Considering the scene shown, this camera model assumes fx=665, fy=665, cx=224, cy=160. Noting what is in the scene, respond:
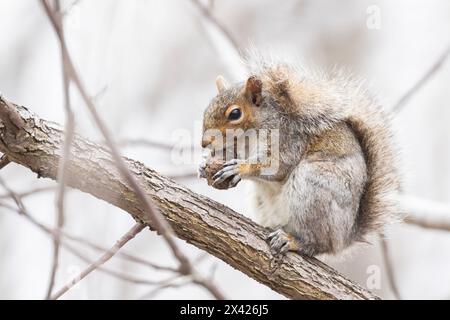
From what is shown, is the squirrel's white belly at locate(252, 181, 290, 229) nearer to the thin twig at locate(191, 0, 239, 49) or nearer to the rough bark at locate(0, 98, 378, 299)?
the rough bark at locate(0, 98, 378, 299)

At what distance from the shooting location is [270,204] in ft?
9.26

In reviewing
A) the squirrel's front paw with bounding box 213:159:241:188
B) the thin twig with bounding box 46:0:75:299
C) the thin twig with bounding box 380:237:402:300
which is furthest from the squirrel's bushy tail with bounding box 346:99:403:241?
the thin twig with bounding box 46:0:75:299

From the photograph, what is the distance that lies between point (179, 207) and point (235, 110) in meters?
0.76

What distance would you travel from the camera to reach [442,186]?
17.8 feet

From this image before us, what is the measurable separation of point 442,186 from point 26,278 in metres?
3.33

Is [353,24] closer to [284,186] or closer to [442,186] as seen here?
[442,186]

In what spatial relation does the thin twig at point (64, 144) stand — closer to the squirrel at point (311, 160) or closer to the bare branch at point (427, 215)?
the squirrel at point (311, 160)

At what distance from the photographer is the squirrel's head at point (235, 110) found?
2.82 meters

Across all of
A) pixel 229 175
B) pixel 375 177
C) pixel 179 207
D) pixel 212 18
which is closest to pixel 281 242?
pixel 229 175

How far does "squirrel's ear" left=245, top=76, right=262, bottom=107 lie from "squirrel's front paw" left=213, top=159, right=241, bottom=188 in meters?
0.43

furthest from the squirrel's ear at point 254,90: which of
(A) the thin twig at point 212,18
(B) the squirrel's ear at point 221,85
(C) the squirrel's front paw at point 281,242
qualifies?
(A) the thin twig at point 212,18

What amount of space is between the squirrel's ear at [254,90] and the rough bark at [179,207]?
0.66 metres

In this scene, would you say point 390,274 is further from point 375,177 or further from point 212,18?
point 212,18

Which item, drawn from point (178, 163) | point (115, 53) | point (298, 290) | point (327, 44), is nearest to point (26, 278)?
point (178, 163)
